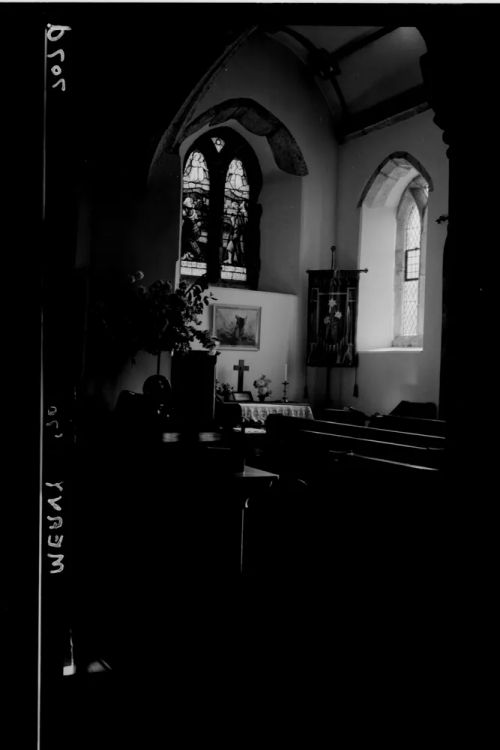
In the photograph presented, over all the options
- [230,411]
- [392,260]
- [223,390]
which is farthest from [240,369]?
[230,411]

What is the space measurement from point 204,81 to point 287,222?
6.20m

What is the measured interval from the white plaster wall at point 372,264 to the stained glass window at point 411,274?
14.2 inches

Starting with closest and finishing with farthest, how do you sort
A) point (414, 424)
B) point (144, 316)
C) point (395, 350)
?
point (144, 316) → point (414, 424) → point (395, 350)

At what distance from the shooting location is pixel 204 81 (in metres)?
4.83

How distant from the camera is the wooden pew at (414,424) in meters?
6.50

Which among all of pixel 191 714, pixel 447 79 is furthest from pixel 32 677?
pixel 447 79

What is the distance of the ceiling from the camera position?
9.29m

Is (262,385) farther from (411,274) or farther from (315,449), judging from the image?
(315,449)

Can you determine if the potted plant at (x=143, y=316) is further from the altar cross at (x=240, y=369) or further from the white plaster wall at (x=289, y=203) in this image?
the white plaster wall at (x=289, y=203)

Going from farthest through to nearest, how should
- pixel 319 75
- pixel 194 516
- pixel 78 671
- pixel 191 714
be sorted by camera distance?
pixel 319 75
pixel 194 516
pixel 78 671
pixel 191 714

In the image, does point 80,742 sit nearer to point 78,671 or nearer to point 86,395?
point 78,671

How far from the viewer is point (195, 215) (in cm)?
1066

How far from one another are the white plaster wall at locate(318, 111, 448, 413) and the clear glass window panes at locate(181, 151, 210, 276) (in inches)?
90.7

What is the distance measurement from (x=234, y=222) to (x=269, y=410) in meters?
3.55
